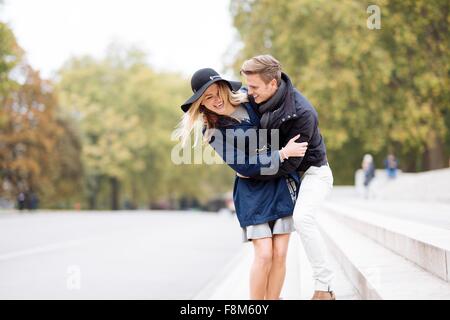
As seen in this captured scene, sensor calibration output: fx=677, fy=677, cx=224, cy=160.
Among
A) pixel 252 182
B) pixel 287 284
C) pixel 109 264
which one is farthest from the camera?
pixel 109 264

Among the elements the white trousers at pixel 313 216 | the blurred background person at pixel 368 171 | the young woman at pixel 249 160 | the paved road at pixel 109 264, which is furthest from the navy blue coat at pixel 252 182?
the blurred background person at pixel 368 171

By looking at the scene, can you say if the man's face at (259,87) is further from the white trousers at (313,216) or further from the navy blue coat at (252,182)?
the white trousers at (313,216)

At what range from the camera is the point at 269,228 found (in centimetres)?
485

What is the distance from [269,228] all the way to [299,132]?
0.72 m

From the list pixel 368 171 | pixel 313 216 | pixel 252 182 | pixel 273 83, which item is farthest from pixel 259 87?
pixel 368 171

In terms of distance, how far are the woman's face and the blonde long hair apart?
0.03m

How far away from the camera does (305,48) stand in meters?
27.9

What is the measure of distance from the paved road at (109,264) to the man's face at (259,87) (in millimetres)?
3883

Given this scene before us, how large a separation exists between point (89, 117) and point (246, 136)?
178 feet

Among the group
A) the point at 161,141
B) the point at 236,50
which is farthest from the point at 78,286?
the point at 161,141

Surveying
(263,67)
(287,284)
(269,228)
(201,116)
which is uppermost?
(263,67)

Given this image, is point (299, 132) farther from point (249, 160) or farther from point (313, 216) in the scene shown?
point (313, 216)
